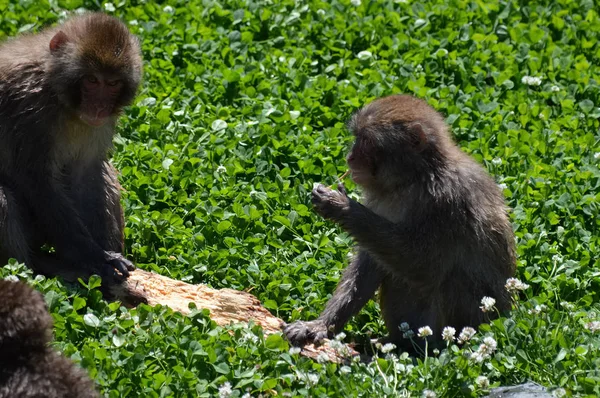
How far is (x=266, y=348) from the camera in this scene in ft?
21.7

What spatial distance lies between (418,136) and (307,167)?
1.89 metres

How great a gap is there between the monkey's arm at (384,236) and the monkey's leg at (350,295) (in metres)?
0.30

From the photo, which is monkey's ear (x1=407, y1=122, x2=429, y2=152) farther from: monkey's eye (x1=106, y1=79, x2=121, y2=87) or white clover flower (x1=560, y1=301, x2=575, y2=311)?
monkey's eye (x1=106, y1=79, x2=121, y2=87)

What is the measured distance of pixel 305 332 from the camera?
7.50m

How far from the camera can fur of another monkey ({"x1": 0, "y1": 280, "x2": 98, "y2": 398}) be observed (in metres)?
5.41

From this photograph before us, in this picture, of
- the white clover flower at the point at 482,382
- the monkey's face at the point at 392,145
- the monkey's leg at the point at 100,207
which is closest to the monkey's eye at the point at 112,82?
the monkey's leg at the point at 100,207

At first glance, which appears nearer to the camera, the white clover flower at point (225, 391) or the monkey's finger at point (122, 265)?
Answer: the white clover flower at point (225, 391)

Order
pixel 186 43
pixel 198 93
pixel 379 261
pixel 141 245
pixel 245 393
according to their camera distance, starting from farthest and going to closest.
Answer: pixel 186 43 → pixel 198 93 → pixel 141 245 → pixel 379 261 → pixel 245 393

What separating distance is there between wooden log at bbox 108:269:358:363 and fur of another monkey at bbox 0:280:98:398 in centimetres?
168

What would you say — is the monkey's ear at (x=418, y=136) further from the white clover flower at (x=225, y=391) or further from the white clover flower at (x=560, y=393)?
the white clover flower at (x=225, y=391)

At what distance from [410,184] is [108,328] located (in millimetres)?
2213

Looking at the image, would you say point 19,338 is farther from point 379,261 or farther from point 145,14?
point 145,14

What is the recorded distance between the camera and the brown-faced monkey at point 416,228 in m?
7.40

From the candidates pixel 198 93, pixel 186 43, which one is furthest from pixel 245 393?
pixel 186 43
